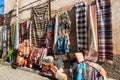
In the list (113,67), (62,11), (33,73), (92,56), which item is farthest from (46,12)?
(113,67)

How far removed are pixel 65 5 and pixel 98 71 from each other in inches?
138

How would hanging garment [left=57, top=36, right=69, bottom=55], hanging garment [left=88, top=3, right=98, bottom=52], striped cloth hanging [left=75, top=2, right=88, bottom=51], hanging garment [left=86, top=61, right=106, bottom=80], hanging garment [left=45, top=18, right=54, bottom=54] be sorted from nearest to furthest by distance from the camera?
hanging garment [left=86, top=61, right=106, bottom=80] < hanging garment [left=88, top=3, right=98, bottom=52] < striped cloth hanging [left=75, top=2, right=88, bottom=51] < hanging garment [left=57, top=36, right=69, bottom=55] < hanging garment [left=45, top=18, right=54, bottom=54]

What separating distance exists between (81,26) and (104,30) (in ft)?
3.16

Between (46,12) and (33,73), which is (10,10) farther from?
(33,73)

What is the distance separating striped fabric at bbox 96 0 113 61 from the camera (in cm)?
625

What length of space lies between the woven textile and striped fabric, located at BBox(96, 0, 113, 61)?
309cm

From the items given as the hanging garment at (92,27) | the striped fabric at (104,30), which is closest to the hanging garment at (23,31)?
the hanging garment at (92,27)

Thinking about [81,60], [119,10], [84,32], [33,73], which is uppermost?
[119,10]

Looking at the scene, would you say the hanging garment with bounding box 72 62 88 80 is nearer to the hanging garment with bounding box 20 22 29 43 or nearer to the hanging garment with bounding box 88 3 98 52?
the hanging garment with bounding box 88 3 98 52

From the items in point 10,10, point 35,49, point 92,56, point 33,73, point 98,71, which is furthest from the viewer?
point 10,10

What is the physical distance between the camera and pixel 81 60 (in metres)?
5.64

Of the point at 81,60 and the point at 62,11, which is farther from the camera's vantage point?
the point at 62,11

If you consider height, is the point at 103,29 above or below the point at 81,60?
above

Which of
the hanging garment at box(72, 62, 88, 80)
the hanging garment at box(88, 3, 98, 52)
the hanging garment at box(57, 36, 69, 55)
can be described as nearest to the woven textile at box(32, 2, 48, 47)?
the hanging garment at box(57, 36, 69, 55)
